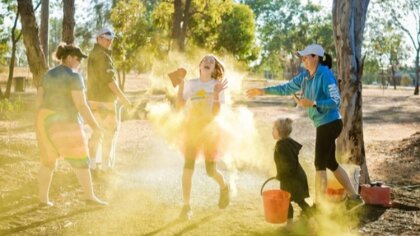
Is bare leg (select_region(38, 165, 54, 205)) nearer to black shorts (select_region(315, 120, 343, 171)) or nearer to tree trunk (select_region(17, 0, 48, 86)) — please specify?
black shorts (select_region(315, 120, 343, 171))

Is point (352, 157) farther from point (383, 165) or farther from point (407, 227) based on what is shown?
point (383, 165)

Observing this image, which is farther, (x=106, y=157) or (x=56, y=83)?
(x=106, y=157)

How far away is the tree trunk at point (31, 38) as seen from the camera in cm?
1015

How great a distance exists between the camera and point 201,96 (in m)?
6.00

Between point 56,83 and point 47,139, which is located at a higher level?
point 56,83

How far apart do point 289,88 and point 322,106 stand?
3.24 feet

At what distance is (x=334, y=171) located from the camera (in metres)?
6.17

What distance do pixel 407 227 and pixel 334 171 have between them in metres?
1.03

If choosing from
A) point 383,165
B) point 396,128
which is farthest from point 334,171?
point 396,128

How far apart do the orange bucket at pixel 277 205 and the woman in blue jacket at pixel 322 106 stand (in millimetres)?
848

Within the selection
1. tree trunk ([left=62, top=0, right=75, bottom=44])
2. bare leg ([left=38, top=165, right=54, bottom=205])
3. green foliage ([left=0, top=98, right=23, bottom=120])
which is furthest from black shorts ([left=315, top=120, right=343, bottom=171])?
green foliage ([left=0, top=98, right=23, bottom=120])

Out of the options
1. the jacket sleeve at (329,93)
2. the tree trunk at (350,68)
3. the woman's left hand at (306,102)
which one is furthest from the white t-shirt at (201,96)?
the tree trunk at (350,68)

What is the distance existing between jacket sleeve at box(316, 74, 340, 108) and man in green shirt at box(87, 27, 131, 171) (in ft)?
9.73

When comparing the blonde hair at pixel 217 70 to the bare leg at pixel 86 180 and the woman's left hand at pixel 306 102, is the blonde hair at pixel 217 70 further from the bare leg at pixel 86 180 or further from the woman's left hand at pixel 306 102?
the bare leg at pixel 86 180
